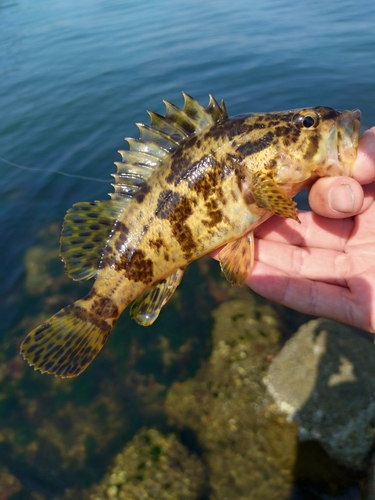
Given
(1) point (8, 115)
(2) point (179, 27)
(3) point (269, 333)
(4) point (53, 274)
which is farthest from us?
(2) point (179, 27)

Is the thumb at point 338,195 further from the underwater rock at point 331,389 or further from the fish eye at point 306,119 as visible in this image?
the underwater rock at point 331,389

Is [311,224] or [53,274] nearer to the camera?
[311,224]

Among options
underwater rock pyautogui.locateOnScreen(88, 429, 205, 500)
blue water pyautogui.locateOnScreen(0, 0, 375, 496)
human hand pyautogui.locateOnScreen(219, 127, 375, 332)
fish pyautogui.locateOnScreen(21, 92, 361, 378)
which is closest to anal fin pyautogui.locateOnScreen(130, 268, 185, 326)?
fish pyautogui.locateOnScreen(21, 92, 361, 378)

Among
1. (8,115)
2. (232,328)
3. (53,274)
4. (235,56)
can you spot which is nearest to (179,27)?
Result: (235,56)

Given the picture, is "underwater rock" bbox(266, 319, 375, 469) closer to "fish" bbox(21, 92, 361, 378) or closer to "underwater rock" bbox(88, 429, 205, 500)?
"underwater rock" bbox(88, 429, 205, 500)

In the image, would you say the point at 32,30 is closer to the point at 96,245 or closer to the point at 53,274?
the point at 53,274

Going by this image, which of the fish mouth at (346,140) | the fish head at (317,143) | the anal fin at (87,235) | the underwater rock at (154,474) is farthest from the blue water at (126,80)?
the fish mouth at (346,140)
